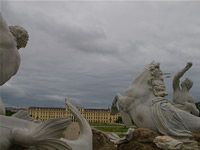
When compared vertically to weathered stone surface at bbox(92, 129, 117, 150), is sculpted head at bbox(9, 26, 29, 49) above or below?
above

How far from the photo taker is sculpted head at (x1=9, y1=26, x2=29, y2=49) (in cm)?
293

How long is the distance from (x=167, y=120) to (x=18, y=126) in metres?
4.10

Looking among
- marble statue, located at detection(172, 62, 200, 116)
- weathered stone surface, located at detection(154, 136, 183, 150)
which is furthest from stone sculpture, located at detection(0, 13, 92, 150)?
marble statue, located at detection(172, 62, 200, 116)

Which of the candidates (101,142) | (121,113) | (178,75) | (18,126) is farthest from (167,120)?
(18,126)

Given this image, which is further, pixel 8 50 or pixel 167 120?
pixel 167 120

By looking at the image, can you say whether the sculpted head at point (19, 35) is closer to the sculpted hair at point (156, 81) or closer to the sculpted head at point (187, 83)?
the sculpted hair at point (156, 81)

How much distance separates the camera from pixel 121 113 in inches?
254

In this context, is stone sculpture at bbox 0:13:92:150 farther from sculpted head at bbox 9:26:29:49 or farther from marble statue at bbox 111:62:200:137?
marble statue at bbox 111:62:200:137

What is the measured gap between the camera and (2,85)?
109 inches

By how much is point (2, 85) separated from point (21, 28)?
0.76 meters

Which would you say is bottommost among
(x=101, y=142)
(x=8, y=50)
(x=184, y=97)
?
(x=101, y=142)

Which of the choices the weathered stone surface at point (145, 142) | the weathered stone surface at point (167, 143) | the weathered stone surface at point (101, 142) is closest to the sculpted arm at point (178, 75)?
the weathered stone surface at point (145, 142)

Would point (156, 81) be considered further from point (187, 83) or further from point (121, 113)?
point (187, 83)

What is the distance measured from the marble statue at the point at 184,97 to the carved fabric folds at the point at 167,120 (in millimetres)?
1429
